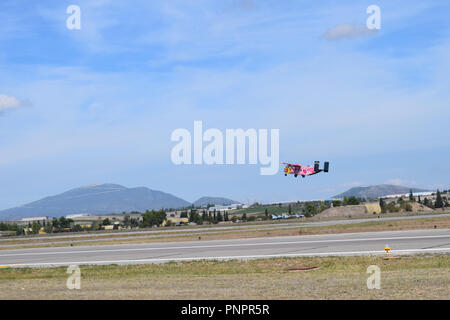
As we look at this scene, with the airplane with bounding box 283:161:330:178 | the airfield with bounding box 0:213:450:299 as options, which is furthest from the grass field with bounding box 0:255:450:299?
the airplane with bounding box 283:161:330:178

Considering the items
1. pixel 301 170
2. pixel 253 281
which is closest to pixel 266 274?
pixel 253 281

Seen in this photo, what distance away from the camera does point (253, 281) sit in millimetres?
19875

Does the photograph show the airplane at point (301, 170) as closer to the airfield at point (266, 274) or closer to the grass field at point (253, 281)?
the airfield at point (266, 274)

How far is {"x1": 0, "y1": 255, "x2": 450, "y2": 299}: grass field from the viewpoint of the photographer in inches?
632

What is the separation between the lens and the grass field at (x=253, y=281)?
1606 centimetres

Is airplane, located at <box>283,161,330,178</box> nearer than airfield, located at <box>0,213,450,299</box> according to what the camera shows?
No

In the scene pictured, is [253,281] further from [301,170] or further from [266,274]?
[301,170]

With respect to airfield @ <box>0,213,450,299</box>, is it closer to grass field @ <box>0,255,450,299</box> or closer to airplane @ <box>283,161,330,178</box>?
grass field @ <box>0,255,450,299</box>

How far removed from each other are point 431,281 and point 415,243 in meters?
15.6

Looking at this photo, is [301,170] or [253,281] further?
[301,170]
